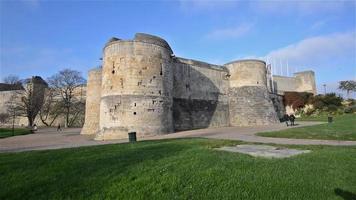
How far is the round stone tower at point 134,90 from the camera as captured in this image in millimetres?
19844

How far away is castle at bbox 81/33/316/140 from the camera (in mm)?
20078

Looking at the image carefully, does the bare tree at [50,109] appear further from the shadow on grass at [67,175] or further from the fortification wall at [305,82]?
the shadow on grass at [67,175]

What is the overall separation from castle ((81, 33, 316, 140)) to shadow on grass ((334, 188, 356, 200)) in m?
15.4

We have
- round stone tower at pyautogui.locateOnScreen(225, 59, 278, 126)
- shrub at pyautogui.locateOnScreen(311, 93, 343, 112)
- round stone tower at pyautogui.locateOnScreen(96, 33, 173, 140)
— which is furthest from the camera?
shrub at pyautogui.locateOnScreen(311, 93, 343, 112)

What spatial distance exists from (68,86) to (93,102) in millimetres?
19392

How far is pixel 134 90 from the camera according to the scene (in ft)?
66.3

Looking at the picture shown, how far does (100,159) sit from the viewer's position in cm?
748

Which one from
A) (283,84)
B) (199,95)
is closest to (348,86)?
(283,84)

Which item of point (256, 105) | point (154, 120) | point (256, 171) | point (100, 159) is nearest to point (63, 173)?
point (100, 159)

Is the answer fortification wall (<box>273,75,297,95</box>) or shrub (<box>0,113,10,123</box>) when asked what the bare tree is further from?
fortification wall (<box>273,75,297,95</box>)

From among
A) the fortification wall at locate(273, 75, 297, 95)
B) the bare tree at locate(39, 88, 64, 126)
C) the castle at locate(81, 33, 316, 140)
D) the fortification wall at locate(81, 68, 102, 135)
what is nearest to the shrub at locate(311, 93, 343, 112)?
the fortification wall at locate(273, 75, 297, 95)

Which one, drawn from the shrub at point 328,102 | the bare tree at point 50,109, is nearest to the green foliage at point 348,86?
the shrub at point 328,102

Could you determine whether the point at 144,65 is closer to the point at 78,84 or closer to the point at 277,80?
the point at 78,84

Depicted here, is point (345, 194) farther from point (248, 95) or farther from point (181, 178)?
point (248, 95)
